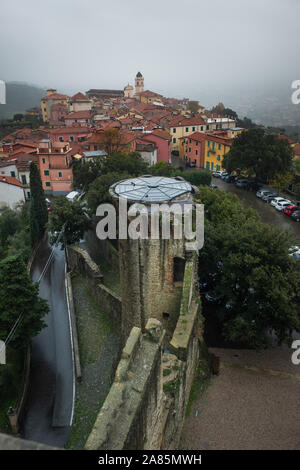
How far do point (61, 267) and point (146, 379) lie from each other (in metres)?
19.5

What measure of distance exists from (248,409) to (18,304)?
1024 cm

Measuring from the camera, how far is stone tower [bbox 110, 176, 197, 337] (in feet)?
37.6

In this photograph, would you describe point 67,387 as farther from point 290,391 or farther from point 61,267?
point 61,267

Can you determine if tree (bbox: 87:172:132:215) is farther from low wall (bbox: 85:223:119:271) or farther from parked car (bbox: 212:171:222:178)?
parked car (bbox: 212:171:222:178)

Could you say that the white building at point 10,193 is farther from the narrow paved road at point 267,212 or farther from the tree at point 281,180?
the tree at point 281,180

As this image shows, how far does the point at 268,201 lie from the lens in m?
34.4

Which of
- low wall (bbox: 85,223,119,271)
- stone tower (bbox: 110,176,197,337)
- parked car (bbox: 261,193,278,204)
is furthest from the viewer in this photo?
parked car (bbox: 261,193,278,204)

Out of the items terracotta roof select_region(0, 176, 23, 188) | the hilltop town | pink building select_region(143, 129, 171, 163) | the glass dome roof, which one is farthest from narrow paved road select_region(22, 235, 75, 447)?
pink building select_region(143, 129, 171, 163)

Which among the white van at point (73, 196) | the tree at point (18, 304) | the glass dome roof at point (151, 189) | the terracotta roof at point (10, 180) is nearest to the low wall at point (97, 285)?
the tree at point (18, 304)

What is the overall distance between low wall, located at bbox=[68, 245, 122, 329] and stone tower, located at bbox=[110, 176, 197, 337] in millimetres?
4852

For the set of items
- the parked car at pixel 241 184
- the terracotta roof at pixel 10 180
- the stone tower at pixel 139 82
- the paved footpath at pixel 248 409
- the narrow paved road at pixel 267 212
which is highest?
the stone tower at pixel 139 82

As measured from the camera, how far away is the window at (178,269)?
40.8ft

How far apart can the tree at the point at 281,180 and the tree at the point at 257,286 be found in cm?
1939
